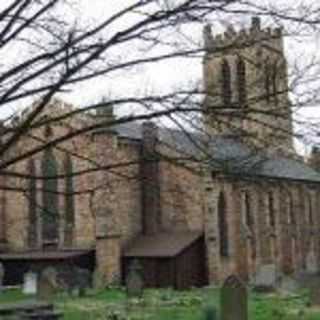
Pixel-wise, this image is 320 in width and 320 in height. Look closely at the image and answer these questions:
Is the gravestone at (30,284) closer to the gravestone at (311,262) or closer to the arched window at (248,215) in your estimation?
the arched window at (248,215)

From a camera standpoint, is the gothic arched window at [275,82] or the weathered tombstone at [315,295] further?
the weathered tombstone at [315,295]

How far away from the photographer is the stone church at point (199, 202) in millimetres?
9188

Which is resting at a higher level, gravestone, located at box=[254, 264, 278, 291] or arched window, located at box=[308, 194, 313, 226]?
arched window, located at box=[308, 194, 313, 226]

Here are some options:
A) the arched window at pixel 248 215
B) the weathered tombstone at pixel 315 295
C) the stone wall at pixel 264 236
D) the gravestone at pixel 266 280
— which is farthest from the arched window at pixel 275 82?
the arched window at pixel 248 215

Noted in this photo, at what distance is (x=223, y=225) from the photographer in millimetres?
48594

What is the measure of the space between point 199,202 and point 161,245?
15.1 meters

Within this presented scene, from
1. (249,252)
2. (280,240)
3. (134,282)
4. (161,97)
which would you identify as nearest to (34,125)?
→ (161,97)

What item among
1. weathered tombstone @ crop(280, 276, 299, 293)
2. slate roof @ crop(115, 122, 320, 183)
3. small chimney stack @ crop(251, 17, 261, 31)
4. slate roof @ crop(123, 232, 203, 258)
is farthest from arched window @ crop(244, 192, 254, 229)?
small chimney stack @ crop(251, 17, 261, 31)

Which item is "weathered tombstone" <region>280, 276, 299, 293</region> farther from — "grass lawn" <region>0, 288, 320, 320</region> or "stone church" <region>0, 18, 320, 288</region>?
"stone church" <region>0, 18, 320, 288</region>

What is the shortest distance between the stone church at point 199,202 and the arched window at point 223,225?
6 centimetres

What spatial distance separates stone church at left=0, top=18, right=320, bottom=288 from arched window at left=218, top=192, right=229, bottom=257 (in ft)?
0.18

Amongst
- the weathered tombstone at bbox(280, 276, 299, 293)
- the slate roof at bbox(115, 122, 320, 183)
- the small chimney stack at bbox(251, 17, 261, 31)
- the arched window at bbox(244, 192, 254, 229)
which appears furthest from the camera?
the arched window at bbox(244, 192, 254, 229)

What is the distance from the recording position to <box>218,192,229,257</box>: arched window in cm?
4794

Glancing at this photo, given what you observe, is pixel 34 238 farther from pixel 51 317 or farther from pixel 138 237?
pixel 51 317
